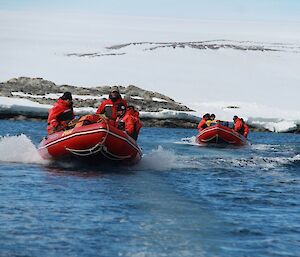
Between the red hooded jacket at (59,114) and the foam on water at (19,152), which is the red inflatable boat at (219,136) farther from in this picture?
the red hooded jacket at (59,114)

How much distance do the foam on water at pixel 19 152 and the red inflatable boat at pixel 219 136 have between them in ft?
37.3

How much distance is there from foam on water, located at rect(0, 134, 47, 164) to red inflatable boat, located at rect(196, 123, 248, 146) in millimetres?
11372

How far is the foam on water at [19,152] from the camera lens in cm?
1847

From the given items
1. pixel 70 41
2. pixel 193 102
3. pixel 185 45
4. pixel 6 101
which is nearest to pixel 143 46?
pixel 185 45

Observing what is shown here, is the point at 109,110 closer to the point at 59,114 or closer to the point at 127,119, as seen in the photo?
the point at 127,119

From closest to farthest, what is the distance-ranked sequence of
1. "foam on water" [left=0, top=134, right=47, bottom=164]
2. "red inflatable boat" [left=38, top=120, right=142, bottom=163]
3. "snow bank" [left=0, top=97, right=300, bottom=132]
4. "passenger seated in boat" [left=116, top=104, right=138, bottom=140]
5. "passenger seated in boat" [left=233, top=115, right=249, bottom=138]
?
"red inflatable boat" [left=38, top=120, right=142, bottom=163]
"foam on water" [left=0, top=134, right=47, bottom=164]
"passenger seated in boat" [left=116, top=104, right=138, bottom=140]
"passenger seated in boat" [left=233, top=115, right=249, bottom=138]
"snow bank" [left=0, top=97, right=300, bottom=132]

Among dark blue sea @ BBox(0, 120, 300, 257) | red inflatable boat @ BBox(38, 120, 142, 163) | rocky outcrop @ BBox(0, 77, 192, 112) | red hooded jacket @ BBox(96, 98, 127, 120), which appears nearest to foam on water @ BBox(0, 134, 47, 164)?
dark blue sea @ BBox(0, 120, 300, 257)

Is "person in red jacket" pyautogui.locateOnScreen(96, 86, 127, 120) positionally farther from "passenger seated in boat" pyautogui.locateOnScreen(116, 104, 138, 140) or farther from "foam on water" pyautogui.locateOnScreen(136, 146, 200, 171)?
"foam on water" pyautogui.locateOnScreen(136, 146, 200, 171)

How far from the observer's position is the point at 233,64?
8131 cm

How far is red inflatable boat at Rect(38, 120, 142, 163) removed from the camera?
16.3 metres

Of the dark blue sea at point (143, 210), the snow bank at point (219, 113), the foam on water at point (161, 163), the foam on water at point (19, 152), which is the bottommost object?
the snow bank at point (219, 113)

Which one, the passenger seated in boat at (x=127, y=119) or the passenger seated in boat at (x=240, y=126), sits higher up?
the passenger seated in boat at (x=127, y=119)

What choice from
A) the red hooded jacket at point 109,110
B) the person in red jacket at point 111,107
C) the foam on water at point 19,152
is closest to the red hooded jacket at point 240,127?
the foam on water at point 19,152

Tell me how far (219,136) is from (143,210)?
2010 centimetres
